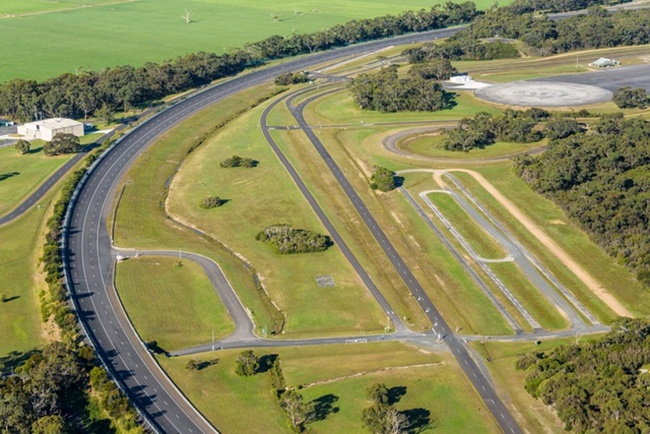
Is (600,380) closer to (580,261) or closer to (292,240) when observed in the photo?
(580,261)

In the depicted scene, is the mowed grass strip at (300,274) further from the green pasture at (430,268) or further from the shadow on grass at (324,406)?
the shadow on grass at (324,406)

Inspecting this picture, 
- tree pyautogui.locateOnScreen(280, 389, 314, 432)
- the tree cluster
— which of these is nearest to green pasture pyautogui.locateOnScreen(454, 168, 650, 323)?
the tree cluster

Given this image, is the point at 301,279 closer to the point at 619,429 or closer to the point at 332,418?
the point at 332,418

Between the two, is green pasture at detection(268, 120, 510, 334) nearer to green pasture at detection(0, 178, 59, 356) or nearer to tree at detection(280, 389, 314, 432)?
tree at detection(280, 389, 314, 432)

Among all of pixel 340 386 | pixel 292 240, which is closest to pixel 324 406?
pixel 340 386

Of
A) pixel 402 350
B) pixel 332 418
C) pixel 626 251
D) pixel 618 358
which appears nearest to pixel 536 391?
pixel 618 358

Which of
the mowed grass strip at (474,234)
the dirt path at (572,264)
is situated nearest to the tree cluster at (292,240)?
the mowed grass strip at (474,234)
